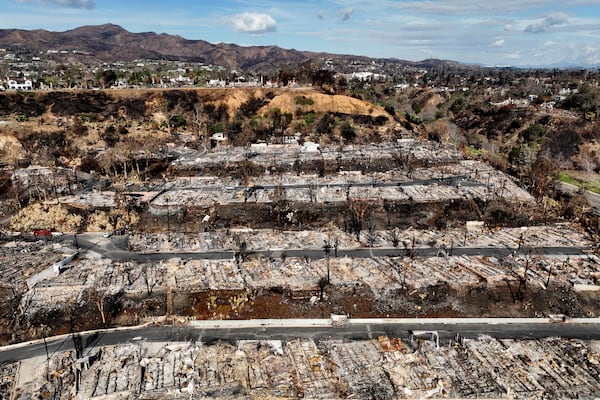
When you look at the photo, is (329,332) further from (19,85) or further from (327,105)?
(19,85)

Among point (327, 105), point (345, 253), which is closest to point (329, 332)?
point (345, 253)

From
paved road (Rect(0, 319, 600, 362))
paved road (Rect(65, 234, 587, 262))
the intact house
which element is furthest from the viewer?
the intact house

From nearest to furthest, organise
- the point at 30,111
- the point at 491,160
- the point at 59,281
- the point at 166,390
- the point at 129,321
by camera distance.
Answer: the point at 166,390 < the point at 129,321 < the point at 59,281 < the point at 491,160 < the point at 30,111

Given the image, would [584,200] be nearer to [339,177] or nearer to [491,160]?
[491,160]

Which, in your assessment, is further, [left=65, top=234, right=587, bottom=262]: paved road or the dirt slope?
the dirt slope

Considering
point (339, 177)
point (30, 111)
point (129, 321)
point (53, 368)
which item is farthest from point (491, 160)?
point (30, 111)

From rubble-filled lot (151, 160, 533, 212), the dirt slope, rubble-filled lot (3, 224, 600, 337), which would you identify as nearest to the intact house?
the dirt slope

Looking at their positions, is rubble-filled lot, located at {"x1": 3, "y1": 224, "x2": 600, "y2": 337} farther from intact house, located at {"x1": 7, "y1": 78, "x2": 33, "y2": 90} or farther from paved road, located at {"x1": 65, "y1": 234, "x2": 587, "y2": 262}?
intact house, located at {"x1": 7, "y1": 78, "x2": 33, "y2": 90}
